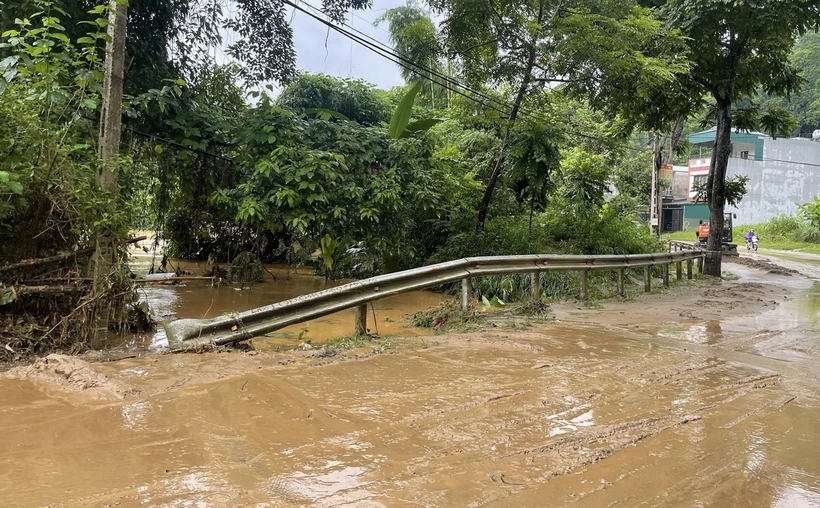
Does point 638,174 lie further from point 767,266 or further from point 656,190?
point 767,266

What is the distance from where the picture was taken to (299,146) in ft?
33.7

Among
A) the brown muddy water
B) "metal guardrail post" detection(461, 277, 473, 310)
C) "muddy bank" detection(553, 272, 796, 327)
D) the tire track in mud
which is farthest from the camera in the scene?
"muddy bank" detection(553, 272, 796, 327)

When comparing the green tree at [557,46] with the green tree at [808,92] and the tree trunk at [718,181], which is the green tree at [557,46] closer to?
the tree trunk at [718,181]

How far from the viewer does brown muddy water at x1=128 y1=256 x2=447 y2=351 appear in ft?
23.2

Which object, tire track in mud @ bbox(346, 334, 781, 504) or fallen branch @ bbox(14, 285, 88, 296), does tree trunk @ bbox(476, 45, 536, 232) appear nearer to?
tire track in mud @ bbox(346, 334, 781, 504)

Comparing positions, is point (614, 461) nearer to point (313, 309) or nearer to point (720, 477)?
point (720, 477)

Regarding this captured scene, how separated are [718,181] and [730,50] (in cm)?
392

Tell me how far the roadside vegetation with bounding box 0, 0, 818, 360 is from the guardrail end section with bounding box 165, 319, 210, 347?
107cm

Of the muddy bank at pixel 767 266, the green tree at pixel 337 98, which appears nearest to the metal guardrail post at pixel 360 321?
the muddy bank at pixel 767 266

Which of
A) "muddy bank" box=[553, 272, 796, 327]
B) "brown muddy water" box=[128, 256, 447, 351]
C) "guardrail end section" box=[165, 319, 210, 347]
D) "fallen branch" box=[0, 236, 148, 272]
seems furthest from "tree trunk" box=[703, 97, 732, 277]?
"fallen branch" box=[0, 236, 148, 272]

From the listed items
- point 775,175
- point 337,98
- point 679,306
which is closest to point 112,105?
point 679,306

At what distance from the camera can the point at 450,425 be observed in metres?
3.54

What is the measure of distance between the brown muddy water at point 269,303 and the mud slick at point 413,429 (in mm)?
1955

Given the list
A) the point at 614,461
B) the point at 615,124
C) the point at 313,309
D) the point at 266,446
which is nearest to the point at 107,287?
the point at 313,309
